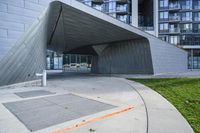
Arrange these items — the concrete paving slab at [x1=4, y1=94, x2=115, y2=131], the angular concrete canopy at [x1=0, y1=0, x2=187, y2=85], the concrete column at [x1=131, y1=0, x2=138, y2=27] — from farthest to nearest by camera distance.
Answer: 1. the concrete column at [x1=131, y1=0, x2=138, y2=27]
2. the angular concrete canopy at [x1=0, y1=0, x2=187, y2=85]
3. the concrete paving slab at [x1=4, y1=94, x2=115, y2=131]

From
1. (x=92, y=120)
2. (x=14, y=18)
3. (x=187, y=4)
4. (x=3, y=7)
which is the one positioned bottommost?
(x=92, y=120)

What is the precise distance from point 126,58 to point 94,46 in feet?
16.4

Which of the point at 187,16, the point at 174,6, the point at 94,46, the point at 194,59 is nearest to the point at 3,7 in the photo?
the point at 94,46

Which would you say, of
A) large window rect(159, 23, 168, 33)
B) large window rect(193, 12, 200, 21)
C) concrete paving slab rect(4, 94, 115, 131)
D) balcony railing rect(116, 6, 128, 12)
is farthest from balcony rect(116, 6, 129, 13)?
concrete paving slab rect(4, 94, 115, 131)

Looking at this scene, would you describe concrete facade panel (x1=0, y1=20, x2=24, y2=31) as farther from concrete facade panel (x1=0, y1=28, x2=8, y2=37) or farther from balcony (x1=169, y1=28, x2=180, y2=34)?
balcony (x1=169, y1=28, x2=180, y2=34)

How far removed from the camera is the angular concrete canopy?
817cm

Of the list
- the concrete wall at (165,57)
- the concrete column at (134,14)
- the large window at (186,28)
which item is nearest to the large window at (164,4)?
the concrete column at (134,14)

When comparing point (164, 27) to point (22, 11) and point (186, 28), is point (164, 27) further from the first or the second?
point (22, 11)

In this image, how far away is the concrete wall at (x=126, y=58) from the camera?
657 inches

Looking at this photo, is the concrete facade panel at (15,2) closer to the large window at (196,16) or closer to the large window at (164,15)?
the large window at (164,15)

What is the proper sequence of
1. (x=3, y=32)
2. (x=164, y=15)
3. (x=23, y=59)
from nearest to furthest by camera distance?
(x=3, y=32) < (x=23, y=59) < (x=164, y=15)

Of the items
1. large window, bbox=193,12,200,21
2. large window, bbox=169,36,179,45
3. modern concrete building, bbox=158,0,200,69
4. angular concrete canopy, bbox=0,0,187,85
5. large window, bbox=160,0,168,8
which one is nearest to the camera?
angular concrete canopy, bbox=0,0,187,85

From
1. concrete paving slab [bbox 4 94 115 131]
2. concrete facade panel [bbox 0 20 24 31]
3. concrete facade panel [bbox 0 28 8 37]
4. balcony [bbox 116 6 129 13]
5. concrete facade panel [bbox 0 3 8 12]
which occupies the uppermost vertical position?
balcony [bbox 116 6 129 13]

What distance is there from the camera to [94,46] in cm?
2122
